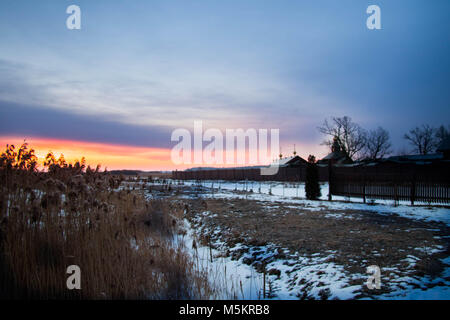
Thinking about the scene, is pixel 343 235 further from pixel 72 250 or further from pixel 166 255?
pixel 72 250

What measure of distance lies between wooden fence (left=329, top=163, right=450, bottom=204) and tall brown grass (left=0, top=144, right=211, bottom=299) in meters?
12.1

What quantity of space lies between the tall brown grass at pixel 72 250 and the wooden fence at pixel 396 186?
1207 cm

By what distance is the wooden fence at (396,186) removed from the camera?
12.8 metres

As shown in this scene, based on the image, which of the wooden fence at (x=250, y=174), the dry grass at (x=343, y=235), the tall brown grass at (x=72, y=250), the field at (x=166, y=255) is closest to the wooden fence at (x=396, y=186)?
the dry grass at (x=343, y=235)

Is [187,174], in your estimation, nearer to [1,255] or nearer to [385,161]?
[385,161]

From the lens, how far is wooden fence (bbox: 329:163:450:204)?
12797mm

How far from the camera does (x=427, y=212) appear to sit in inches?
392

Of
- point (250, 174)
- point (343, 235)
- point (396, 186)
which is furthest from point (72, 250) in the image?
point (250, 174)

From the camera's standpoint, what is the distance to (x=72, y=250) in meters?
4.48

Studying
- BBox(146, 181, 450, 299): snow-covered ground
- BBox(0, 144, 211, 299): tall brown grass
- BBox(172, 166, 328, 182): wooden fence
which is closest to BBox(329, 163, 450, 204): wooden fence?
BBox(146, 181, 450, 299): snow-covered ground

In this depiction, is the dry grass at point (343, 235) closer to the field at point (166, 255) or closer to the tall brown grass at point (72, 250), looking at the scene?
the field at point (166, 255)

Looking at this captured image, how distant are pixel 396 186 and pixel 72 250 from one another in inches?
572

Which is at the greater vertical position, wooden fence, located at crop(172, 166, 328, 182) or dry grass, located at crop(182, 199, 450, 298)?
wooden fence, located at crop(172, 166, 328, 182)

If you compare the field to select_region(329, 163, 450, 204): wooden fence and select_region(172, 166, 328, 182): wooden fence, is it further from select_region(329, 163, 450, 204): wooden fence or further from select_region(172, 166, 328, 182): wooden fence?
select_region(172, 166, 328, 182): wooden fence
